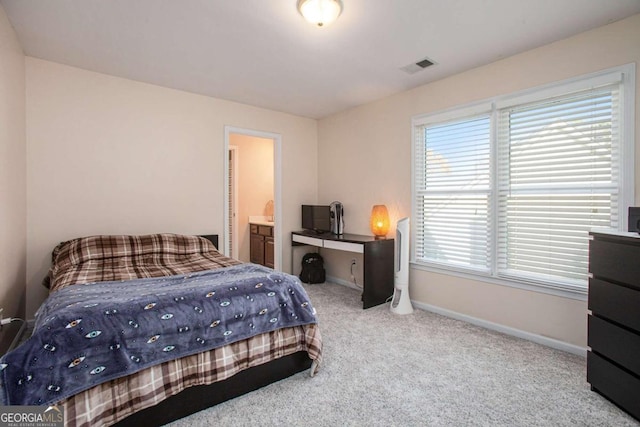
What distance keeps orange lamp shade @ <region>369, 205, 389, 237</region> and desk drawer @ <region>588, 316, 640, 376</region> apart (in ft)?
6.86

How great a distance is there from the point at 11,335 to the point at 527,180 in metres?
4.52

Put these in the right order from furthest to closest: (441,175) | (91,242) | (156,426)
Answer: (441,175) < (91,242) < (156,426)

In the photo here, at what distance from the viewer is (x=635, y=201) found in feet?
7.16

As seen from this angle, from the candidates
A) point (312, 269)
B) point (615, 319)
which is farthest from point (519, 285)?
point (312, 269)

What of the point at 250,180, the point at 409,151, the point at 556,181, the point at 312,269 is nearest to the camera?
the point at 556,181

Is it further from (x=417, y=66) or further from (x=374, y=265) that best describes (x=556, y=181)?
(x=374, y=265)

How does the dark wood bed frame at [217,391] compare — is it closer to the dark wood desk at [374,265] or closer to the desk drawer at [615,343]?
the dark wood desk at [374,265]

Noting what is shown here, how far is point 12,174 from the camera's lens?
239 centimetres

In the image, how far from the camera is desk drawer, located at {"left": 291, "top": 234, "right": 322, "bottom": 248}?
417 centimetres

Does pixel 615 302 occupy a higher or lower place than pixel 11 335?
higher

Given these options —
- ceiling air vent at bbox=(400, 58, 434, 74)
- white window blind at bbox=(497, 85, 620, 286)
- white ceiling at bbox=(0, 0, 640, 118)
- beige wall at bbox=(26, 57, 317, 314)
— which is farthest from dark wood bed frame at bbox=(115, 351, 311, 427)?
ceiling air vent at bbox=(400, 58, 434, 74)

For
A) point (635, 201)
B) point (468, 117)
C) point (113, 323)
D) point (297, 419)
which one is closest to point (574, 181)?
point (635, 201)

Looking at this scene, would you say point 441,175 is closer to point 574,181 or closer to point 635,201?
point 574,181

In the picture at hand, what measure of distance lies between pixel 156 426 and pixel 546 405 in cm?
221
